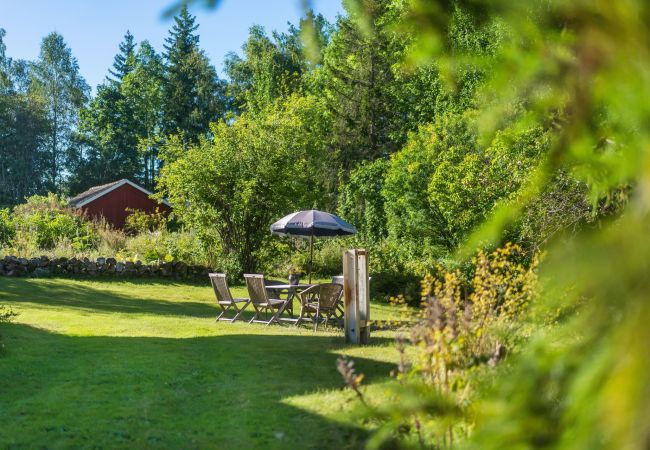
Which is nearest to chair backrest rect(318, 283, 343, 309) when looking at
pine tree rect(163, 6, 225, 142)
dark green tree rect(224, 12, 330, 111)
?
dark green tree rect(224, 12, 330, 111)

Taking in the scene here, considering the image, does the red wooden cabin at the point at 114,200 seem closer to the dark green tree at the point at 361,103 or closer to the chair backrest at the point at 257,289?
the dark green tree at the point at 361,103

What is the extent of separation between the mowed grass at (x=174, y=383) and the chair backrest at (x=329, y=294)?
0.45 meters

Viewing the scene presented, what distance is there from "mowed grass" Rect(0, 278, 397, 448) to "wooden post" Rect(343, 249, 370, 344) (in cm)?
27

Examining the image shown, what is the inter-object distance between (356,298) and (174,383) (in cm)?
334

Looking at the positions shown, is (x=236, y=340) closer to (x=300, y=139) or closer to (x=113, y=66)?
(x=300, y=139)

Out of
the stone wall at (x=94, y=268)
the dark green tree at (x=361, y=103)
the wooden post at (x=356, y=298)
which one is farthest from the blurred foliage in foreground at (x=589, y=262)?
the dark green tree at (x=361, y=103)

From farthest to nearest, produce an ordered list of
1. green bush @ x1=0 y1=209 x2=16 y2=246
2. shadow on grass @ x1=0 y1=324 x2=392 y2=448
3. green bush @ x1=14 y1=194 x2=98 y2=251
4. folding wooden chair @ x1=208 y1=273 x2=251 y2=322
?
green bush @ x1=0 y1=209 x2=16 y2=246
green bush @ x1=14 y1=194 x2=98 y2=251
folding wooden chair @ x1=208 y1=273 x2=251 y2=322
shadow on grass @ x1=0 y1=324 x2=392 y2=448

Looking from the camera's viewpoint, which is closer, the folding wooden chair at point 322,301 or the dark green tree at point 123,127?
the folding wooden chair at point 322,301

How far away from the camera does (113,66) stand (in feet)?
189

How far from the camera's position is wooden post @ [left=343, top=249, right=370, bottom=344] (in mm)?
9906

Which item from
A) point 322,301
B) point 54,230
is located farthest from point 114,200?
point 322,301

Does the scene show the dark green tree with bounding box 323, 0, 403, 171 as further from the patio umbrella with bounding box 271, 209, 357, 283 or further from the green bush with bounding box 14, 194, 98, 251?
the patio umbrella with bounding box 271, 209, 357, 283

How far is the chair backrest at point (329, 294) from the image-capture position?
467 inches

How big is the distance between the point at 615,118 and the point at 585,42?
852 mm
